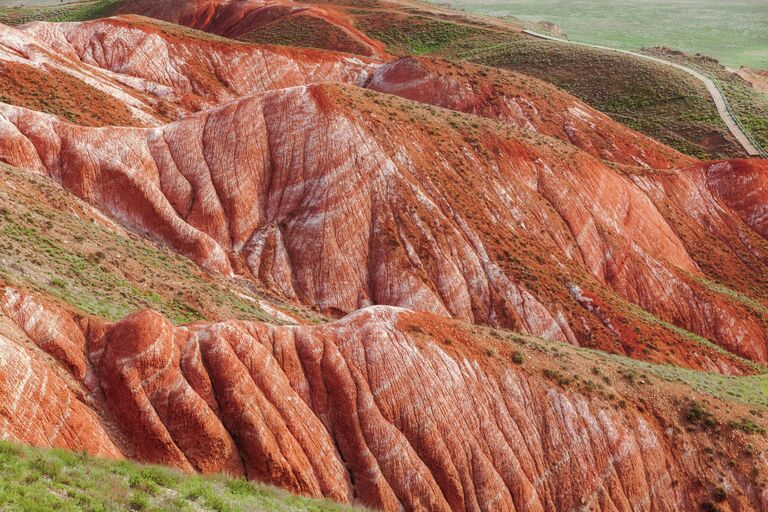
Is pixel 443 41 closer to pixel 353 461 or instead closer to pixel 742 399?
pixel 742 399

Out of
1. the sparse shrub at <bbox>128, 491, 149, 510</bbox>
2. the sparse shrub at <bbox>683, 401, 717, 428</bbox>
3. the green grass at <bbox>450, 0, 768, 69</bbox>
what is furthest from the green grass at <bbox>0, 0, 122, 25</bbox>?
the sparse shrub at <bbox>128, 491, 149, 510</bbox>

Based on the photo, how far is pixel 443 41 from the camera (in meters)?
120

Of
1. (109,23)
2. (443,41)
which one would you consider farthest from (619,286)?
(443,41)

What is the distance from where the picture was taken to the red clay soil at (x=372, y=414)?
24.0 m

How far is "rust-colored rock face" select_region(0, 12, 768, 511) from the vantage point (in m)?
25.4

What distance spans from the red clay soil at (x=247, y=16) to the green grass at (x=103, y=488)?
90.2 meters

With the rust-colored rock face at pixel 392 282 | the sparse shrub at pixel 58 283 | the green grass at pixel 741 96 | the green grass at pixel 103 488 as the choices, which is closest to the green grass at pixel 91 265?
the sparse shrub at pixel 58 283

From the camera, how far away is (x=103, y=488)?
17.5m

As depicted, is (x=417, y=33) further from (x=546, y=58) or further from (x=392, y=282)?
(x=392, y=282)

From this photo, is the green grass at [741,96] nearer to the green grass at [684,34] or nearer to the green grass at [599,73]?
the green grass at [599,73]

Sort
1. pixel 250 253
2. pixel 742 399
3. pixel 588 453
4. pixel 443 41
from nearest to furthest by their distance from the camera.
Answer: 1. pixel 588 453
2. pixel 742 399
3. pixel 250 253
4. pixel 443 41

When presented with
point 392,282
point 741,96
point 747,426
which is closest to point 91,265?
point 392,282

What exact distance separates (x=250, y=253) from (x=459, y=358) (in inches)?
822

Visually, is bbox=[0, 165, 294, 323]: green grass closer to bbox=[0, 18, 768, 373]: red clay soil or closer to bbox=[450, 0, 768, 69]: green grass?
bbox=[0, 18, 768, 373]: red clay soil
